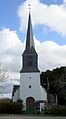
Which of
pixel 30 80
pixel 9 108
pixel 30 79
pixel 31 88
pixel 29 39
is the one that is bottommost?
pixel 9 108

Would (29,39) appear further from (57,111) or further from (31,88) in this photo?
(57,111)

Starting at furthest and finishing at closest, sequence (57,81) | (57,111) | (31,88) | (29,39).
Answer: (57,81) → (29,39) → (31,88) → (57,111)

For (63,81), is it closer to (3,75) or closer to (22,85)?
(22,85)

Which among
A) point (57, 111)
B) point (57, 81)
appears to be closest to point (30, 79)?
point (57, 81)

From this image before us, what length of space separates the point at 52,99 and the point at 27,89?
11457mm

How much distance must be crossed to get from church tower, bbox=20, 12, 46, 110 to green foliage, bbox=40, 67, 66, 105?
5.80 m

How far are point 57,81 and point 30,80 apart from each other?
34.3ft

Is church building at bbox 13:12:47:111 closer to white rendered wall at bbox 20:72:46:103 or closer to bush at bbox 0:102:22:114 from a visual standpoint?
white rendered wall at bbox 20:72:46:103

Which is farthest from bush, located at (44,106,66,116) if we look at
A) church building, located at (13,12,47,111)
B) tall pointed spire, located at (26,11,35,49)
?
tall pointed spire, located at (26,11,35,49)

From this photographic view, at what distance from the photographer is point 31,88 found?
279 feet

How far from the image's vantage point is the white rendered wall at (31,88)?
3327 inches

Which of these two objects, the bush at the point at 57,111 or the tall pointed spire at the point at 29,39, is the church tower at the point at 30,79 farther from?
the bush at the point at 57,111

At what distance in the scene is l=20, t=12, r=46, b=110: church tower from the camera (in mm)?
84312

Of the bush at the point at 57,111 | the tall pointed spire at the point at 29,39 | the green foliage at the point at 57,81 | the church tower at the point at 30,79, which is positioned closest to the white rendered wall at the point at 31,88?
the church tower at the point at 30,79
